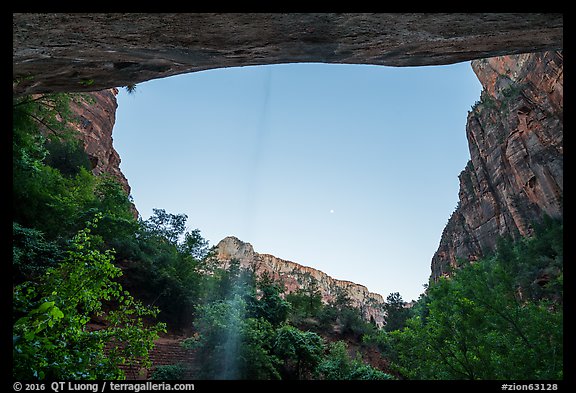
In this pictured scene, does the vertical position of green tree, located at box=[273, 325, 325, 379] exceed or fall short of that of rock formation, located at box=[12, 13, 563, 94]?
it falls short

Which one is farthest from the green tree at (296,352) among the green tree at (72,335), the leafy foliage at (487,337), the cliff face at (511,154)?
the cliff face at (511,154)

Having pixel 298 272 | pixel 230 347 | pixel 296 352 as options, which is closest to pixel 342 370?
pixel 296 352

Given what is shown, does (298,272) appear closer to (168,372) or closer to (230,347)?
(230,347)

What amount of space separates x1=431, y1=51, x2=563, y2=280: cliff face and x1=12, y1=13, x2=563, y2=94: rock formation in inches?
1287

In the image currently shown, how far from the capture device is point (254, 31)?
4.54m

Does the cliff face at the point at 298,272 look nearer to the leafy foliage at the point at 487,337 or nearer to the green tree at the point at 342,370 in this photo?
the green tree at the point at 342,370

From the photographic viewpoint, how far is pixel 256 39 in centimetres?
474

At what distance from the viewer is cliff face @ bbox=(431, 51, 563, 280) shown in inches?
1341

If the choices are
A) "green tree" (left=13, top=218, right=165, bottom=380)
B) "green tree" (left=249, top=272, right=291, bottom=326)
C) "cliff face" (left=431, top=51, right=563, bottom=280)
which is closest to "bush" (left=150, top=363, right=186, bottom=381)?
"green tree" (left=249, top=272, right=291, bottom=326)

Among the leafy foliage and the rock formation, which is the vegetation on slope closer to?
the leafy foliage

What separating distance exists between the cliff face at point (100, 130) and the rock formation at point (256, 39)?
119 ft

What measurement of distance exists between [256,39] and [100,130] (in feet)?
149

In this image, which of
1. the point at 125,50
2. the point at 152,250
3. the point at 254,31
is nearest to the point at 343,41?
the point at 254,31
